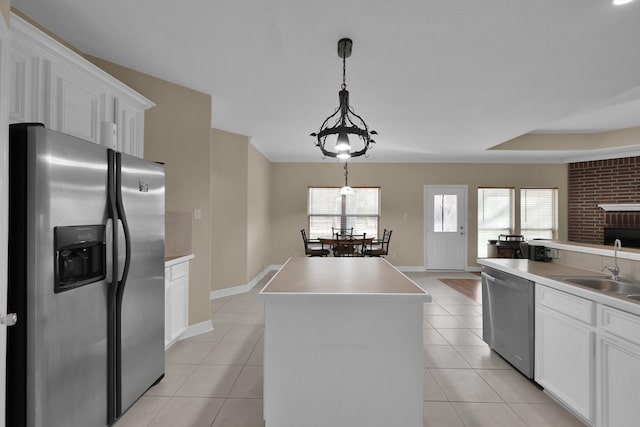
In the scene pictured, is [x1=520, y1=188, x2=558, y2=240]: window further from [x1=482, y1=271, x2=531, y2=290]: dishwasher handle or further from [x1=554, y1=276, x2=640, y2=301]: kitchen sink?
[x1=554, y1=276, x2=640, y2=301]: kitchen sink

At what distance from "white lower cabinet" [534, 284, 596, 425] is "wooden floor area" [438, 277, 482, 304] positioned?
2.65 metres

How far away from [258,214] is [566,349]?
4950 millimetres

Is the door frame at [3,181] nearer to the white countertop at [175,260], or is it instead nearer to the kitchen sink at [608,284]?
the white countertop at [175,260]

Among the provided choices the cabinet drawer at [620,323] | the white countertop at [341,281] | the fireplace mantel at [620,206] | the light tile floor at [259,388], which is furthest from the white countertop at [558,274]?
the fireplace mantel at [620,206]

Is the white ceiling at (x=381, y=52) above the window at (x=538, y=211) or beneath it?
above

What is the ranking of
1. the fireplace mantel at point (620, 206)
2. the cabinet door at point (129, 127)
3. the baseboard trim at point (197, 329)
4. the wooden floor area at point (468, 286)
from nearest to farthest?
the cabinet door at point (129, 127) < the baseboard trim at point (197, 329) < the wooden floor area at point (468, 286) < the fireplace mantel at point (620, 206)

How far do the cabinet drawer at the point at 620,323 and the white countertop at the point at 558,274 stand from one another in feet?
0.11

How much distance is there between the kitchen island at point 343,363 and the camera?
173 centimetres

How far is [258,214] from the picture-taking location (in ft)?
19.7

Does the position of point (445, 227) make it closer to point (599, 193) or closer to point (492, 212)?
point (492, 212)

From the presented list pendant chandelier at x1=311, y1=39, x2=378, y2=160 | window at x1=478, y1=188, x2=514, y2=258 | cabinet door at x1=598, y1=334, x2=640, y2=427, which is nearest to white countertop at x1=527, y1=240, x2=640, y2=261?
cabinet door at x1=598, y1=334, x2=640, y2=427

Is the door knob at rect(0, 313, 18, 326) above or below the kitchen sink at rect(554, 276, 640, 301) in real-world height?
above

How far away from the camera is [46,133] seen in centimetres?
141

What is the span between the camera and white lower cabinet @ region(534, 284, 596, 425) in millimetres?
1815
